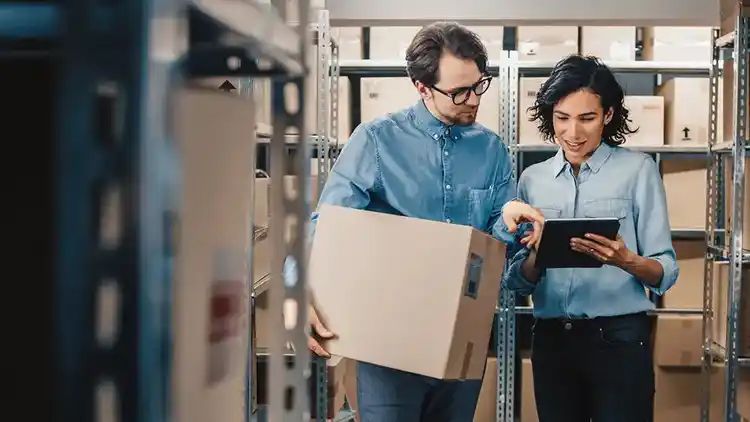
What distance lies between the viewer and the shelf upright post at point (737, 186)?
2850 millimetres

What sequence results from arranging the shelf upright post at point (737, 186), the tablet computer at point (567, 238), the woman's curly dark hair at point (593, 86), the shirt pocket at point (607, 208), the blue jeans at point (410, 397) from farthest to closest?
the shelf upright post at point (737, 186)
the woman's curly dark hair at point (593, 86)
the shirt pocket at point (607, 208)
the tablet computer at point (567, 238)
the blue jeans at point (410, 397)

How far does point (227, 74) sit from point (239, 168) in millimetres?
90

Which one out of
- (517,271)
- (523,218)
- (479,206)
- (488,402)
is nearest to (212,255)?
(479,206)

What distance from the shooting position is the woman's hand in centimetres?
207

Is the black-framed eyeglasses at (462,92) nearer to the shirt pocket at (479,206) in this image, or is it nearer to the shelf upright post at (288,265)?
the shirt pocket at (479,206)

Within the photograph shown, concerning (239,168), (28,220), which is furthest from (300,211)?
(28,220)

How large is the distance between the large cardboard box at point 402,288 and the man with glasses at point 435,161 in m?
0.14

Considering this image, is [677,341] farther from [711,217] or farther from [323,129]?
[323,129]

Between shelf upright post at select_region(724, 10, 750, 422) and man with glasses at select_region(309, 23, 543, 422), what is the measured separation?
52.3 inches

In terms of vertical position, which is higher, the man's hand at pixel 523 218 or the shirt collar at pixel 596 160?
the shirt collar at pixel 596 160

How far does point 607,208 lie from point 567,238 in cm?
22

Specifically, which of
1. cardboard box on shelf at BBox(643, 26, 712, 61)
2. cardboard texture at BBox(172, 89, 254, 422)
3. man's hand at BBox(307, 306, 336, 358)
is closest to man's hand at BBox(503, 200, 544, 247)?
man's hand at BBox(307, 306, 336, 358)

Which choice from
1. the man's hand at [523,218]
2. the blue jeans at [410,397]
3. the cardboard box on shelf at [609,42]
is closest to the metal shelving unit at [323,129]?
the blue jeans at [410,397]

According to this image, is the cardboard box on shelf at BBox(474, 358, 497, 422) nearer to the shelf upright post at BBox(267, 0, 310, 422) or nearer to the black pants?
the black pants
